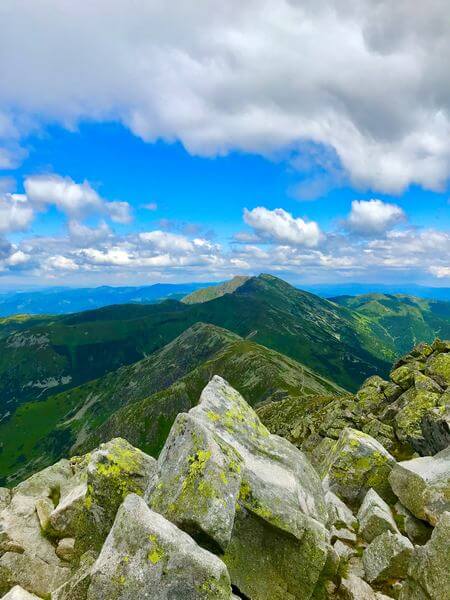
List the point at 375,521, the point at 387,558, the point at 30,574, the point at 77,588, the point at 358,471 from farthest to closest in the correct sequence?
the point at 358,471
the point at 375,521
the point at 30,574
the point at 387,558
the point at 77,588

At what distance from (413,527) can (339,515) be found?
3659 millimetres

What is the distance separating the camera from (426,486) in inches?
757

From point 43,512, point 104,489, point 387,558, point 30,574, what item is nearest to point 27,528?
point 43,512

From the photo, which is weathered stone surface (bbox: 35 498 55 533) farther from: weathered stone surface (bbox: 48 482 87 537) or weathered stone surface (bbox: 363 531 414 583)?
weathered stone surface (bbox: 363 531 414 583)

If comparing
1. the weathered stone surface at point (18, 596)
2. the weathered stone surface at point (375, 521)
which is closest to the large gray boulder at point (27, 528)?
the weathered stone surface at point (18, 596)

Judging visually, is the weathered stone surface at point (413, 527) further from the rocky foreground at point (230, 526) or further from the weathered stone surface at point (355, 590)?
the weathered stone surface at point (355, 590)

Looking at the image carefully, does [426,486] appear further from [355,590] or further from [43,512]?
[43,512]

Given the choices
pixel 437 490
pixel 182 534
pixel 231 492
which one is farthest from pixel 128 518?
pixel 437 490

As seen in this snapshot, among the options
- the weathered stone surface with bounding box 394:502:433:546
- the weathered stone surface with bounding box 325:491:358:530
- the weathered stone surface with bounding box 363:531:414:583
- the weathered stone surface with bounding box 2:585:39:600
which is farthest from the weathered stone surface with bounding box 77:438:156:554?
the weathered stone surface with bounding box 394:502:433:546

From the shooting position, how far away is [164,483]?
47.6 feet

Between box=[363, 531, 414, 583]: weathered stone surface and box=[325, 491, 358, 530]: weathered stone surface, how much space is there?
7.58ft

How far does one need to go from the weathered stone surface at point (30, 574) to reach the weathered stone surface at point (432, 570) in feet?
46.8

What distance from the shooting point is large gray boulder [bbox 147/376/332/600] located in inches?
523

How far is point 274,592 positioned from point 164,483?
19.0 ft
